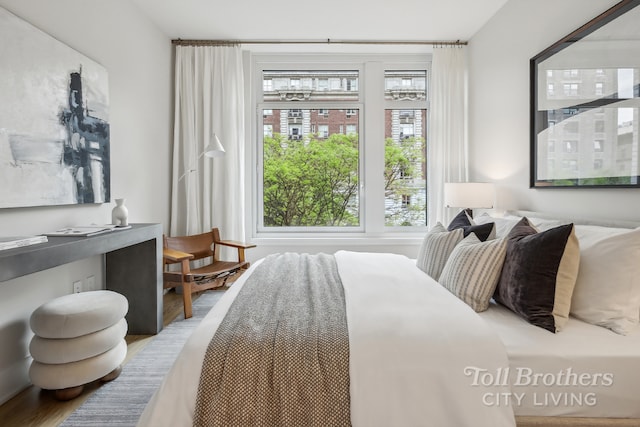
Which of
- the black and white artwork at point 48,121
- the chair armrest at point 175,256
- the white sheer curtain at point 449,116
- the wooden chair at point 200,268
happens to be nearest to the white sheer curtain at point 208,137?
the wooden chair at point 200,268

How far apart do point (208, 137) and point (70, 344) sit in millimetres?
2415

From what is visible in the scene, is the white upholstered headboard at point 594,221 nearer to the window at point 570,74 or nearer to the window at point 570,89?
the window at point 570,89

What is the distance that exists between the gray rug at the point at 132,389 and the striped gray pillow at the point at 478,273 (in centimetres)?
165

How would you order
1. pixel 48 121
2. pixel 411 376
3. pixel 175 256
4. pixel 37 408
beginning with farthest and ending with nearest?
pixel 175 256
pixel 48 121
pixel 37 408
pixel 411 376

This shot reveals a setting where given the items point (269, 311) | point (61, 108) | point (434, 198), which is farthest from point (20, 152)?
point (434, 198)

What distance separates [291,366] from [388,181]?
3.10 m

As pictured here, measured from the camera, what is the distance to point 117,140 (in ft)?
8.74

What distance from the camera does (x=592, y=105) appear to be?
1.88m

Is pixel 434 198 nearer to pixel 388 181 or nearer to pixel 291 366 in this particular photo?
pixel 388 181

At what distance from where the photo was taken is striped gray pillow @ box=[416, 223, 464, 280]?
196cm

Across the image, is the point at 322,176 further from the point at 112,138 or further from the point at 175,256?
the point at 112,138

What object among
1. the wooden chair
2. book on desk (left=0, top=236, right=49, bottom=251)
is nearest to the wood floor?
book on desk (left=0, top=236, right=49, bottom=251)

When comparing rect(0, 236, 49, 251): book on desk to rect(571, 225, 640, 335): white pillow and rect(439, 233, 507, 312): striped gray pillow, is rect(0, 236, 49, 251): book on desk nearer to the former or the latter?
rect(439, 233, 507, 312): striped gray pillow

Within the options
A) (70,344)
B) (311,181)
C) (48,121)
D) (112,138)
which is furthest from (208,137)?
(70,344)
